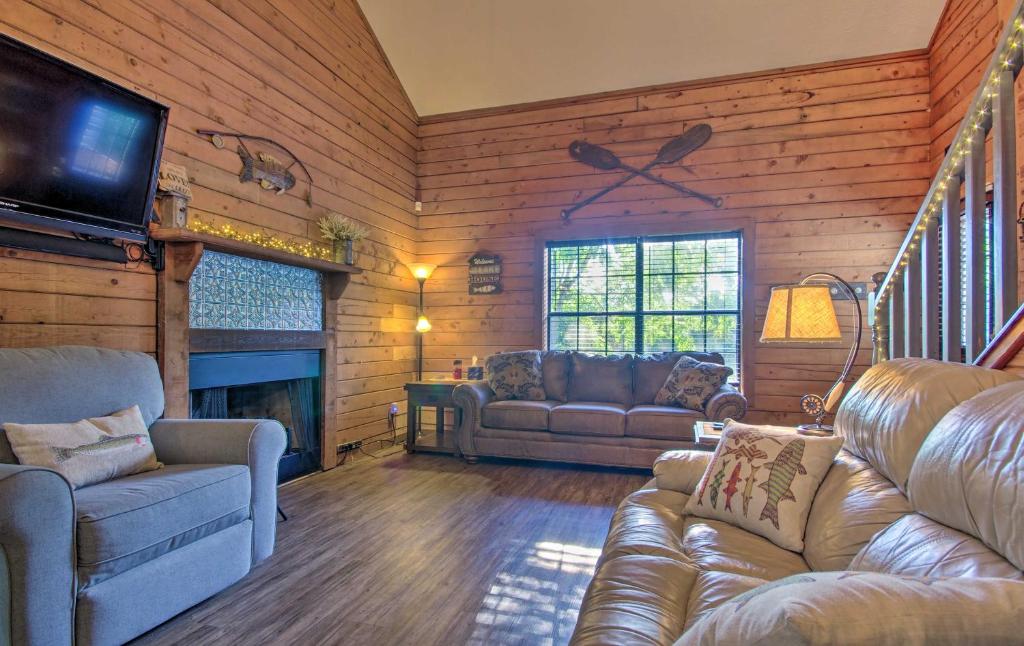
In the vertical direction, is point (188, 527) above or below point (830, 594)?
below

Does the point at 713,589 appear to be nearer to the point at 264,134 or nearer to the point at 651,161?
the point at 264,134

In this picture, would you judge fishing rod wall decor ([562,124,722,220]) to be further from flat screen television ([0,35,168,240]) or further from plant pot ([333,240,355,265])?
flat screen television ([0,35,168,240])

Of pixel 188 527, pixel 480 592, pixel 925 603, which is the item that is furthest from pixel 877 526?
pixel 188 527

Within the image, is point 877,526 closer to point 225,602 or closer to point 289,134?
point 225,602

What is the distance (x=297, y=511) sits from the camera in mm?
3055

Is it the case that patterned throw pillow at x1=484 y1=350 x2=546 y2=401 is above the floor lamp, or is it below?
below

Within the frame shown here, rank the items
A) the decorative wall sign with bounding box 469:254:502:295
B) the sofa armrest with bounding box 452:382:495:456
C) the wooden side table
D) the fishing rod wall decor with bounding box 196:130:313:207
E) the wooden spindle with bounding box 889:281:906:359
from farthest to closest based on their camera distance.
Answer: the decorative wall sign with bounding box 469:254:502:295
the wooden side table
the sofa armrest with bounding box 452:382:495:456
the fishing rod wall decor with bounding box 196:130:313:207
the wooden spindle with bounding box 889:281:906:359

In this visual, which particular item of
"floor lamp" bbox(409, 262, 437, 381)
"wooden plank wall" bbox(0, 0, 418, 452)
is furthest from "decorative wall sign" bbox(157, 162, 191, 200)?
"floor lamp" bbox(409, 262, 437, 381)

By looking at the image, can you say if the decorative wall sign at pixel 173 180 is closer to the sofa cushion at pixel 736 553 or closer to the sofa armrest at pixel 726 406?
the sofa cushion at pixel 736 553

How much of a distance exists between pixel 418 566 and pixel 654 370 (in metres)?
2.79

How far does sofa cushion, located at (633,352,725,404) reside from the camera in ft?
14.5

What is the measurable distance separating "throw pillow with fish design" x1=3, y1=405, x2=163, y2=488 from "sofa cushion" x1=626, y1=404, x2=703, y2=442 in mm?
3012

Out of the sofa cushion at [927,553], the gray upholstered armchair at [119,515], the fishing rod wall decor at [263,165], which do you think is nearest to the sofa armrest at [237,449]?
the gray upholstered armchair at [119,515]

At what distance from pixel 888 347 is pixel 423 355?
4094 millimetres
